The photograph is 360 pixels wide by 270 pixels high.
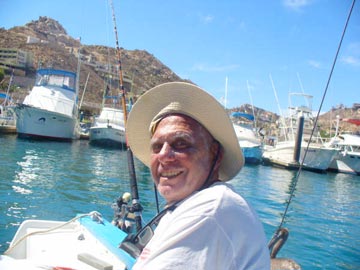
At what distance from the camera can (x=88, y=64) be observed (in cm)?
10881

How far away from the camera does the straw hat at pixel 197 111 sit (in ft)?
5.56

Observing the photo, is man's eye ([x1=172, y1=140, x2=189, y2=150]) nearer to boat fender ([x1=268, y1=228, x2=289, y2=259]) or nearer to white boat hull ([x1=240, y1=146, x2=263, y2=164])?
boat fender ([x1=268, y1=228, x2=289, y2=259])

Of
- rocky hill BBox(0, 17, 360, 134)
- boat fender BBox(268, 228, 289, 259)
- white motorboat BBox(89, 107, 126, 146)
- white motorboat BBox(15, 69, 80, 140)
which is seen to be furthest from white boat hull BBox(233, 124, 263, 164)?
boat fender BBox(268, 228, 289, 259)

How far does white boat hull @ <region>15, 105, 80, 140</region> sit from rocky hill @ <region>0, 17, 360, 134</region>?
23.0 m

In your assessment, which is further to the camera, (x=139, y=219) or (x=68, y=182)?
(x=68, y=182)

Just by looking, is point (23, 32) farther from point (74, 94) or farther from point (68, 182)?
point (68, 182)

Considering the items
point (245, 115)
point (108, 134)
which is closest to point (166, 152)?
point (108, 134)

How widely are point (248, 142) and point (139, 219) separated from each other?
34.2 metres

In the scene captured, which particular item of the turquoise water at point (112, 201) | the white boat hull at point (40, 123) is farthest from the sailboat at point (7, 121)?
the turquoise water at point (112, 201)

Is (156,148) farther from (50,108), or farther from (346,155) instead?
(346,155)

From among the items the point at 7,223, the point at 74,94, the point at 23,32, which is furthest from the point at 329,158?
the point at 23,32

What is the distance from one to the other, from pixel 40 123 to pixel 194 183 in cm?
3085

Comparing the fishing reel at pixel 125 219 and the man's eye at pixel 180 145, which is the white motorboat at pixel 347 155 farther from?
the man's eye at pixel 180 145

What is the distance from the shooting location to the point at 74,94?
3300cm
